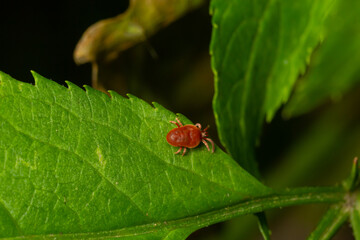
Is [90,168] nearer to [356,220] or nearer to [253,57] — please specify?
[253,57]

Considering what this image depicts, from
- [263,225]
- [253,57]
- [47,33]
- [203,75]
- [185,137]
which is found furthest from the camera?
[203,75]

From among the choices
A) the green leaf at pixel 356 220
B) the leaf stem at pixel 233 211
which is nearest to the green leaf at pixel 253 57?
the leaf stem at pixel 233 211

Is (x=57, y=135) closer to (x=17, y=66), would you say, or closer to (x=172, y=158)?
(x=172, y=158)

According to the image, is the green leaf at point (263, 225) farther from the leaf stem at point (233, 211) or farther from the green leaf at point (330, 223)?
the green leaf at point (330, 223)

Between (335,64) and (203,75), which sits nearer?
(335,64)

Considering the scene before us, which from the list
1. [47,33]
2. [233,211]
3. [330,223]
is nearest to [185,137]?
[233,211]

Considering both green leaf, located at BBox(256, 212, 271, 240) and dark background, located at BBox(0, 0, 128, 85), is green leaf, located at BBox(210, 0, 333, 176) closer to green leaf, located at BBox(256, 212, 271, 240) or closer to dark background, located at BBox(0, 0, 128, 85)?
green leaf, located at BBox(256, 212, 271, 240)

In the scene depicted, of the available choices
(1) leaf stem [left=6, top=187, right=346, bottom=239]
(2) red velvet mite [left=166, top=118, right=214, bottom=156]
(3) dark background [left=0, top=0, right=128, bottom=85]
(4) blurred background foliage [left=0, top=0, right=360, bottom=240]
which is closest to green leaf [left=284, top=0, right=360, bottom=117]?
(4) blurred background foliage [left=0, top=0, right=360, bottom=240]
